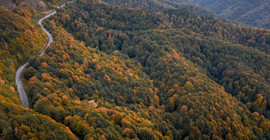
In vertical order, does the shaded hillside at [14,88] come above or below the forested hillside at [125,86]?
above

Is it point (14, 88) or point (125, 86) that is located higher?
point (14, 88)

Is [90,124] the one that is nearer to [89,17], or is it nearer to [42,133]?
[42,133]

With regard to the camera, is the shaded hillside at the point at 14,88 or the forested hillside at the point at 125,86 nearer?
the shaded hillside at the point at 14,88

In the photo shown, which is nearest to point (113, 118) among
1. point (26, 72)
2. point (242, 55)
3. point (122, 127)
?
point (122, 127)

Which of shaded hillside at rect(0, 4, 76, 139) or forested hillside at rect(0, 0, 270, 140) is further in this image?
forested hillside at rect(0, 0, 270, 140)

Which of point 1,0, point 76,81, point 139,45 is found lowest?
point 139,45

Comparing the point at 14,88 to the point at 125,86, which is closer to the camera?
the point at 14,88

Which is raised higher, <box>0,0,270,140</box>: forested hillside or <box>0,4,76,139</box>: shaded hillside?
<box>0,4,76,139</box>: shaded hillside

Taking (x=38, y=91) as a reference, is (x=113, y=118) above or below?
below
